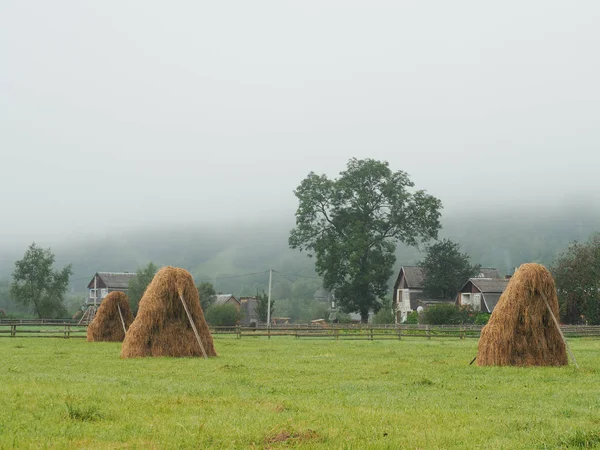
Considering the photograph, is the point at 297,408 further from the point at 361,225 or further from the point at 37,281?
the point at 37,281

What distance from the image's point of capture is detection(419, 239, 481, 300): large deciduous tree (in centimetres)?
8250

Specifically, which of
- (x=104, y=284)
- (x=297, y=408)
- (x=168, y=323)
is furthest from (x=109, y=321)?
(x=104, y=284)

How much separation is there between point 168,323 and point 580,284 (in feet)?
161

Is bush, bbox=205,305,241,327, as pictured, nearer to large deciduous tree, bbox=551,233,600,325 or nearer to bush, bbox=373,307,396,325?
bush, bbox=373,307,396,325

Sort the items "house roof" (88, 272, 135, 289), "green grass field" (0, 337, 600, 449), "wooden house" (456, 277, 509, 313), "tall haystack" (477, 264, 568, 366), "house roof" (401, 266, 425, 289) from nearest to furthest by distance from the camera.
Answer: "green grass field" (0, 337, 600, 449)
"tall haystack" (477, 264, 568, 366)
"wooden house" (456, 277, 509, 313)
"house roof" (401, 266, 425, 289)
"house roof" (88, 272, 135, 289)

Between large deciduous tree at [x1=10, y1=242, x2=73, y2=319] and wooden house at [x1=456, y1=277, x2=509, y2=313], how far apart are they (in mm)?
57340

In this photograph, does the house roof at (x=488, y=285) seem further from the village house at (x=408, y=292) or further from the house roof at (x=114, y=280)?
the house roof at (x=114, y=280)

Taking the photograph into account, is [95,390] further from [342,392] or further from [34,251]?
[34,251]

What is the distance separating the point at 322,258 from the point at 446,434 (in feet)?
221

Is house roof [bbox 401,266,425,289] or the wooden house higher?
house roof [bbox 401,266,425,289]

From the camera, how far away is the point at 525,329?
70.4ft

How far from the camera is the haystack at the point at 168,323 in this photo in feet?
84.1

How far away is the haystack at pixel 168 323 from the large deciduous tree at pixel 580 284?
4612cm

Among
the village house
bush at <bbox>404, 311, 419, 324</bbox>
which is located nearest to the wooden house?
bush at <bbox>404, 311, 419, 324</bbox>
